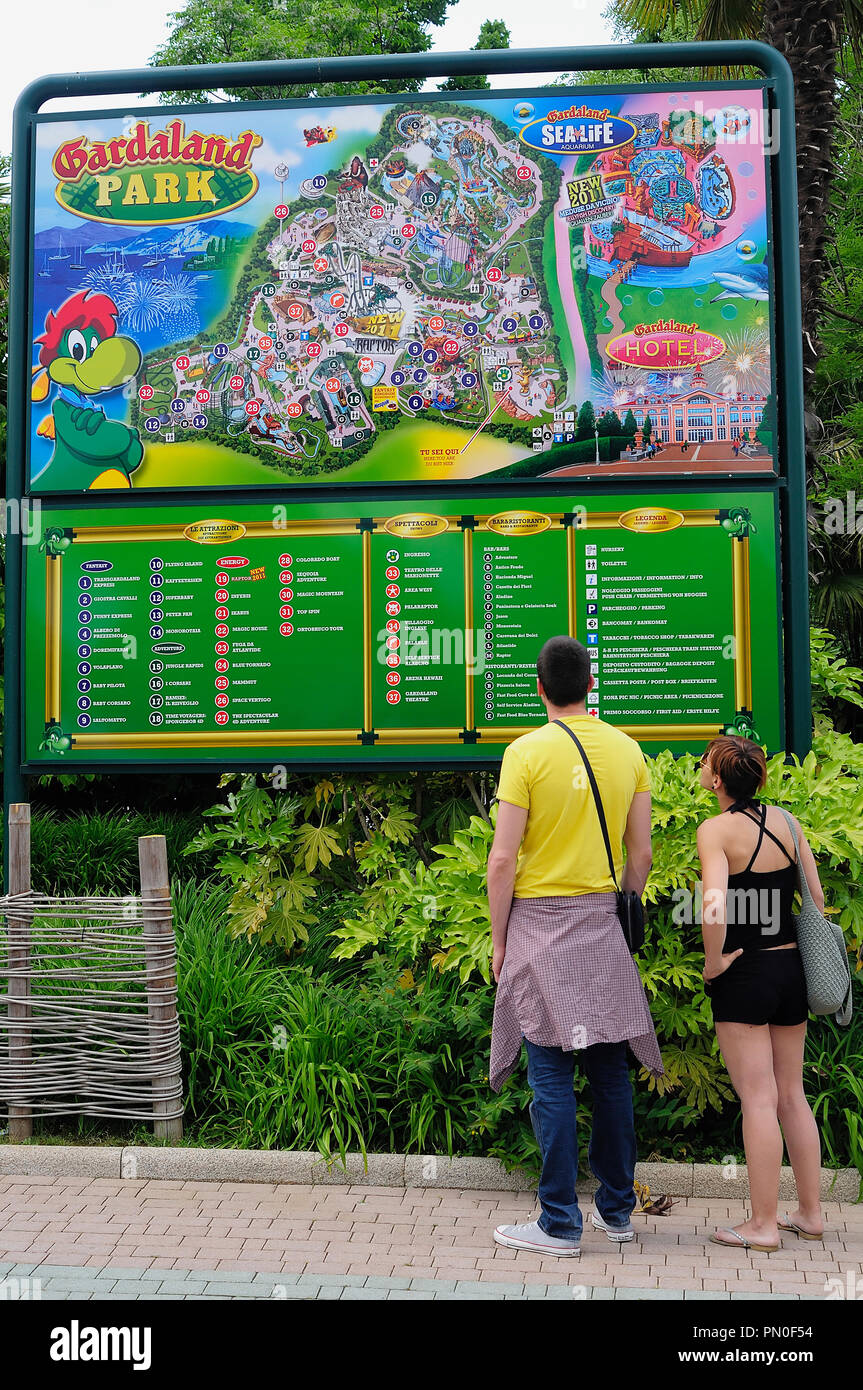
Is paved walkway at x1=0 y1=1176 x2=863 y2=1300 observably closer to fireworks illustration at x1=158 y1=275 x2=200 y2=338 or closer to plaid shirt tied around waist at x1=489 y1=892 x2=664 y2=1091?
plaid shirt tied around waist at x1=489 y1=892 x2=664 y2=1091

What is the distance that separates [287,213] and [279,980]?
3.95 metres

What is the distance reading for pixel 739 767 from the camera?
13.8 feet

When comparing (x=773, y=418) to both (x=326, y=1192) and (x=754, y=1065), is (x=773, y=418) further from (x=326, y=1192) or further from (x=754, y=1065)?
(x=326, y=1192)

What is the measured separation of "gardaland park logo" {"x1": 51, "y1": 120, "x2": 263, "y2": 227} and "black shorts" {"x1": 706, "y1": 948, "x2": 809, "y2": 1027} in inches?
180

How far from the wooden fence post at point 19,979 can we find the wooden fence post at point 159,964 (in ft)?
1.89

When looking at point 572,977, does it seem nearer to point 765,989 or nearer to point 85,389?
point 765,989

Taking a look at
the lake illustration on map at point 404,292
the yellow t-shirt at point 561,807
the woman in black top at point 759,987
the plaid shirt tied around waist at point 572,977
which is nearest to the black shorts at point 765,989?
the woman in black top at point 759,987

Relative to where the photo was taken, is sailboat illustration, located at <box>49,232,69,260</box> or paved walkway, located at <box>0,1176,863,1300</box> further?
sailboat illustration, located at <box>49,232,69,260</box>

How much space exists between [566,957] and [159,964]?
2.13 meters

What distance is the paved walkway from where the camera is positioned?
379 cm

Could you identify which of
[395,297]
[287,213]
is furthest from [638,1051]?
[287,213]

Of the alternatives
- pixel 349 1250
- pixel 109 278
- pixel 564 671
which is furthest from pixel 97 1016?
pixel 109 278

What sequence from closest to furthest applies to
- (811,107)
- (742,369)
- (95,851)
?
(742,369) < (95,851) < (811,107)

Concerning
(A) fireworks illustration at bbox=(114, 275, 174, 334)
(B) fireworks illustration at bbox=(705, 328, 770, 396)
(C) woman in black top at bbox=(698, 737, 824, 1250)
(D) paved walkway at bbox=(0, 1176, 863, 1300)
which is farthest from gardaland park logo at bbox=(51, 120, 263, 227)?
(D) paved walkway at bbox=(0, 1176, 863, 1300)
